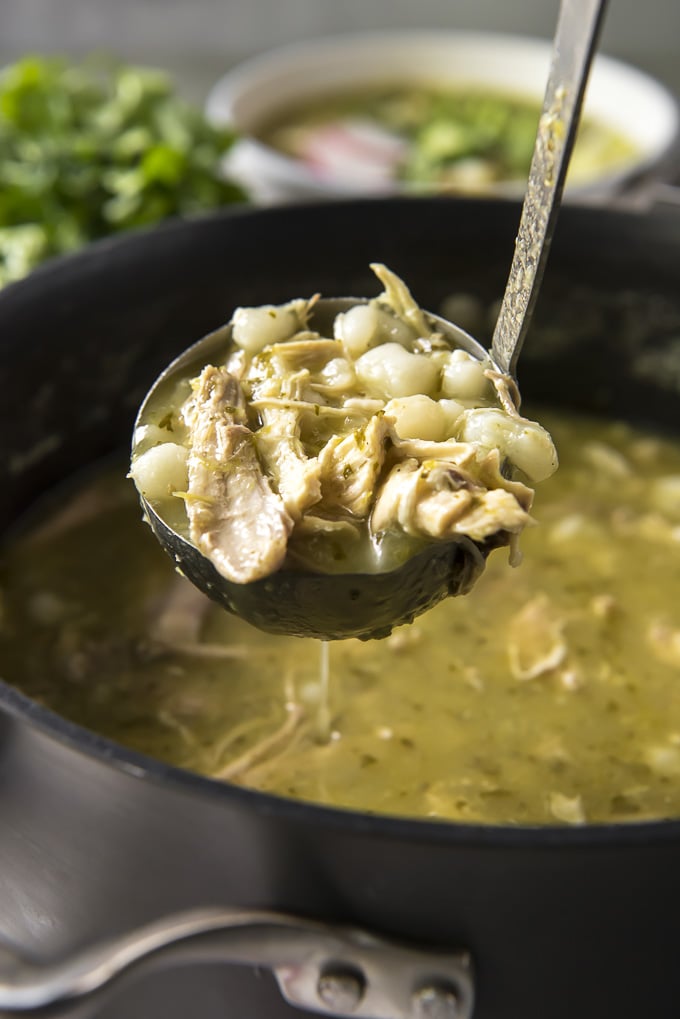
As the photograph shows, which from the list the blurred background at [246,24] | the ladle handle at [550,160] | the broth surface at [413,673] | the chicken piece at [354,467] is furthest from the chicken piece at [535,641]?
the blurred background at [246,24]

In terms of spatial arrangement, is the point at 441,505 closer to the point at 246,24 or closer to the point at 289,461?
the point at 289,461

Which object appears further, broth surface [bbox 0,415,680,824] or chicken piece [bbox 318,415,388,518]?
broth surface [bbox 0,415,680,824]

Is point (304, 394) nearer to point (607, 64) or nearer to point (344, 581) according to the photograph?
point (344, 581)

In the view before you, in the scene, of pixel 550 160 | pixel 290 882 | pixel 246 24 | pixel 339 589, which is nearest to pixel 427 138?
pixel 246 24

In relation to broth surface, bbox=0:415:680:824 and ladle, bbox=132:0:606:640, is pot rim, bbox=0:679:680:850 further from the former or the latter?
broth surface, bbox=0:415:680:824

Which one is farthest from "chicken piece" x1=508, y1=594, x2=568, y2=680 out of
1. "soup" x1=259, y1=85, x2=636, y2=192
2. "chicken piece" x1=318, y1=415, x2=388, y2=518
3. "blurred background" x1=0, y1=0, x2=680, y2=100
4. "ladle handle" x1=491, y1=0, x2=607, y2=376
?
"blurred background" x1=0, y1=0, x2=680, y2=100

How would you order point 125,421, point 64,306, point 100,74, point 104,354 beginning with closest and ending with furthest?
point 64,306 < point 104,354 < point 125,421 < point 100,74

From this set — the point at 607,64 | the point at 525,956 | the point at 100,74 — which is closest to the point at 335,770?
the point at 525,956
